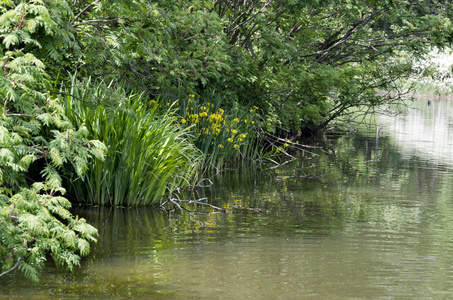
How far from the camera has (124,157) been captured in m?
6.59

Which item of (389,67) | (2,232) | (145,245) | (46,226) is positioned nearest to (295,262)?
(145,245)

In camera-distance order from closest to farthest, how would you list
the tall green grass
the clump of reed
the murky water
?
the murky water → the tall green grass → the clump of reed

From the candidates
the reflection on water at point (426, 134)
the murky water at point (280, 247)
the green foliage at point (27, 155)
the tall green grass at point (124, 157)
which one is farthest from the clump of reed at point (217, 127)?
the green foliage at point (27, 155)

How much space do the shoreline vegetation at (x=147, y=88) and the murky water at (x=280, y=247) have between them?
1.24 feet

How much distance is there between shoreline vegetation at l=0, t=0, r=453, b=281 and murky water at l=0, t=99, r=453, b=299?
1.24ft

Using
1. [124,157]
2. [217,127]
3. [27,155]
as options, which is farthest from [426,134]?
[27,155]

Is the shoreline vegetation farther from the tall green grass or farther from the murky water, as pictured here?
the murky water

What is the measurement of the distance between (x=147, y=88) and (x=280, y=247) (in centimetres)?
357

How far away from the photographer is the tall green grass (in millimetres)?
6477

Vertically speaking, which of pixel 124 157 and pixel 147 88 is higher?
pixel 147 88

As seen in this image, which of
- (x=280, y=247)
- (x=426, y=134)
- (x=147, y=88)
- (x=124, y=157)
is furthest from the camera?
(x=426, y=134)

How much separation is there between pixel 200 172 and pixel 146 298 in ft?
18.7

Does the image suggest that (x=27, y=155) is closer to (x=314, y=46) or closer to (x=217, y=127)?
(x=217, y=127)

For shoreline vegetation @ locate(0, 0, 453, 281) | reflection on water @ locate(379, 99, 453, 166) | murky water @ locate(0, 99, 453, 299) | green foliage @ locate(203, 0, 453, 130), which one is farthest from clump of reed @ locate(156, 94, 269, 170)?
reflection on water @ locate(379, 99, 453, 166)
